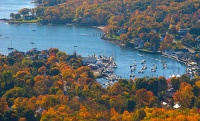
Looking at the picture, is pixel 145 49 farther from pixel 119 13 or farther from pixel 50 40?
pixel 119 13

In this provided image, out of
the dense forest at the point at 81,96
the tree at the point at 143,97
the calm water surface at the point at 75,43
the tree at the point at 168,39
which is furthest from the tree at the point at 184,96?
the tree at the point at 168,39

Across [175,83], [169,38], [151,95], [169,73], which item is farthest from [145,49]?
[151,95]

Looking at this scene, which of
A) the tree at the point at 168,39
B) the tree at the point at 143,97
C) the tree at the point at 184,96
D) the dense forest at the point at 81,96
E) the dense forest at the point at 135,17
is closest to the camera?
the dense forest at the point at 81,96

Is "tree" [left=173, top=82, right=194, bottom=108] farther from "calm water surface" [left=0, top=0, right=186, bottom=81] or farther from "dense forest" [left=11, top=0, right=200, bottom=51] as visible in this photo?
"dense forest" [left=11, top=0, right=200, bottom=51]

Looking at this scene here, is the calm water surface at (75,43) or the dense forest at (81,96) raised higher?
the dense forest at (81,96)

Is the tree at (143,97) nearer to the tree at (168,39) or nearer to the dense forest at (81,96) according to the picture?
the dense forest at (81,96)

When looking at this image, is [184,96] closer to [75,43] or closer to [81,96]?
[81,96]
